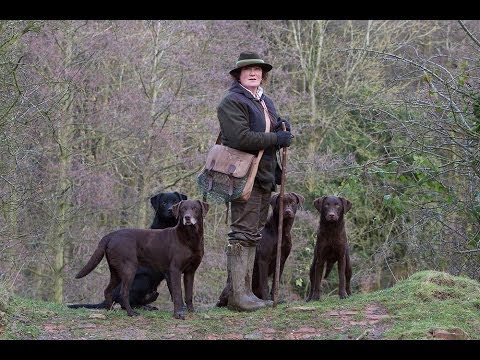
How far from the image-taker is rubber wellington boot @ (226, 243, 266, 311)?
27.3 ft

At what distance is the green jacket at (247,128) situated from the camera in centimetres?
805

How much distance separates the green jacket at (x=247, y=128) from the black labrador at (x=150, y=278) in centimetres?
121

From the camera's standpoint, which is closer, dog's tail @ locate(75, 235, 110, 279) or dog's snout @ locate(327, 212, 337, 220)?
dog's tail @ locate(75, 235, 110, 279)

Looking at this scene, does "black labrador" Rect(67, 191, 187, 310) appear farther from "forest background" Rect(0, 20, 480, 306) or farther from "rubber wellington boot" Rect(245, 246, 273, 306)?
"forest background" Rect(0, 20, 480, 306)

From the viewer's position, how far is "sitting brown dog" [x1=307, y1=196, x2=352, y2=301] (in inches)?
348

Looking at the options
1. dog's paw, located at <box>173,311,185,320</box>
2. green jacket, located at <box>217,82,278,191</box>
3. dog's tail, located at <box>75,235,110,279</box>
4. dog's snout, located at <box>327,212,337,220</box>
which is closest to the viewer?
green jacket, located at <box>217,82,278,191</box>

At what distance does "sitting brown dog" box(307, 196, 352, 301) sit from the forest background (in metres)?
1.59

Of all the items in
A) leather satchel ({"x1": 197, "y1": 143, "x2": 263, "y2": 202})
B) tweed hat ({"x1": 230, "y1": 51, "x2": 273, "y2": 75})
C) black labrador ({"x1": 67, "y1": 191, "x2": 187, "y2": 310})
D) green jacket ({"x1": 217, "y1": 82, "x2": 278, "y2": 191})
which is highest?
tweed hat ({"x1": 230, "y1": 51, "x2": 273, "y2": 75})

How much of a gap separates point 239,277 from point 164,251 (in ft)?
2.72

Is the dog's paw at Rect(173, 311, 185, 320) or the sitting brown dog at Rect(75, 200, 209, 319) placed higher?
the sitting brown dog at Rect(75, 200, 209, 319)

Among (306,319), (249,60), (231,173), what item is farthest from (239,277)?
(249,60)

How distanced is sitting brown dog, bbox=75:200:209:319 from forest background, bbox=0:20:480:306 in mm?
2837

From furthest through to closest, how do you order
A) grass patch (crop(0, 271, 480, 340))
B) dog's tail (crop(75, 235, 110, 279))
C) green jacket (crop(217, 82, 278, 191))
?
1. dog's tail (crop(75, 235, 110, 279))
2. green jacket (crop(217, 82, 278, 191))
3. grass patch (crop(0, 271, 480, 340))

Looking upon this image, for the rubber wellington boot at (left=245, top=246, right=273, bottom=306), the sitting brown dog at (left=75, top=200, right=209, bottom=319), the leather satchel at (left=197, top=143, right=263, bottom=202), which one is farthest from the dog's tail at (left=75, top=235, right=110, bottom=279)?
the rubber wellington boot at (left=245, top=246, right=273, bottom=306)
